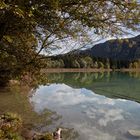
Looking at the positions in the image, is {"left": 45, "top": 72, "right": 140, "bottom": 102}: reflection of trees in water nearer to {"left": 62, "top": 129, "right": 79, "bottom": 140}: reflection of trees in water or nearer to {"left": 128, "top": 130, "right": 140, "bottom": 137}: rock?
{"left": 128, "top": 130, "right": 140, "bottom": 137}: rock

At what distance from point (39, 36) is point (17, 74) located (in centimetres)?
144

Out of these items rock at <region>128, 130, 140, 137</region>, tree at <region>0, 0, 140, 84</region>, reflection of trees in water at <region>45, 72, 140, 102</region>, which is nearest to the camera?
tree at <region>0, 0, 140, 84</region>

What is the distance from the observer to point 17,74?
11.6 metres

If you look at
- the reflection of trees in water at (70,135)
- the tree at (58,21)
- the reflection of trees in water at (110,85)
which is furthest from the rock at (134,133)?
the reflection of trees in water at (110,85)

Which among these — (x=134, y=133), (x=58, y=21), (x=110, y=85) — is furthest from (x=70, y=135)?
(x=110, y=85)

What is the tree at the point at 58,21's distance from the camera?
909cm

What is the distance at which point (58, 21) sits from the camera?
10039 millimetres

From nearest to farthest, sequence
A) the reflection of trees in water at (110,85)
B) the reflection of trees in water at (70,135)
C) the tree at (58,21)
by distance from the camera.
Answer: the tree at (58,21) → the reflection of trees in water at (70,135) → the reflection of trees in water at (110,85)

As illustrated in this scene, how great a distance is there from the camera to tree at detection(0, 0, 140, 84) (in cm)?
909

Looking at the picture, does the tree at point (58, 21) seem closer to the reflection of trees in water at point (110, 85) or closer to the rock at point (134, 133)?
the rock at point (134, 133)

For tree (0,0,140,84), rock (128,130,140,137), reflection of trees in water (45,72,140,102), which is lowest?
reflection of trees in water (45,72,140,102)

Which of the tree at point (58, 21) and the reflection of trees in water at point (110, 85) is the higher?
the tree at point (58, 21)

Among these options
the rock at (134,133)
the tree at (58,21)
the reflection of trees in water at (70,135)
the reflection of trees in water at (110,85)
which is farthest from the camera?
the reflection of trees in water at (110,85)

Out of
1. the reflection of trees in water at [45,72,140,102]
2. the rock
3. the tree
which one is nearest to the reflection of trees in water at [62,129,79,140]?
the rock
